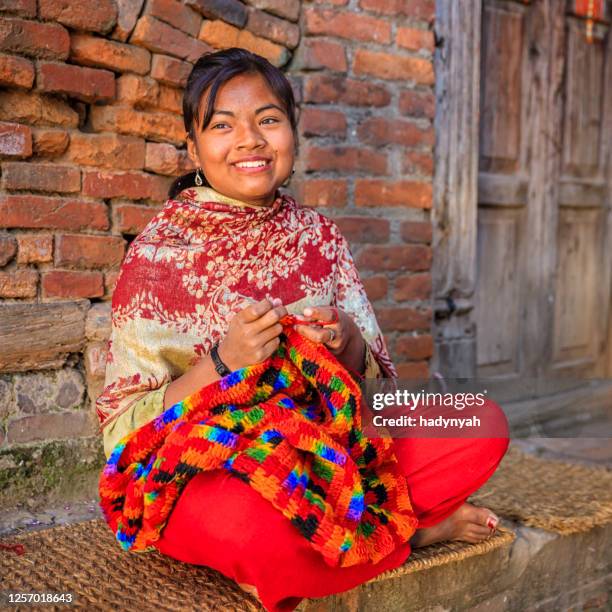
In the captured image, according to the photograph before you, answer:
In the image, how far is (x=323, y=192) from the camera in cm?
267

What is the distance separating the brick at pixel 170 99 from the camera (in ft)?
7.61

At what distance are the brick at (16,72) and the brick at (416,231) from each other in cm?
142

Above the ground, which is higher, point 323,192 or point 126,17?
point 126,17

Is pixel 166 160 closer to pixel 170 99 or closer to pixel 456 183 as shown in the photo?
pixel 170 99

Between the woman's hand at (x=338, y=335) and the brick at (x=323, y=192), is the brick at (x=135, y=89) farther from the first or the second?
the woman's hand at (x=338, y=335)

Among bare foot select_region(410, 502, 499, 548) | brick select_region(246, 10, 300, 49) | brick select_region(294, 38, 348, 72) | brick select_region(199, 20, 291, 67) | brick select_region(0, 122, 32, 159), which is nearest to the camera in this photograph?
bare foot select_region(410, 502, 499, 548)

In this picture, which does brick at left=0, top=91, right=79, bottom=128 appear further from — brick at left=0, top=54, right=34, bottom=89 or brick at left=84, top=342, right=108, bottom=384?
brick at left=84, top=342, right=108, bottom=384

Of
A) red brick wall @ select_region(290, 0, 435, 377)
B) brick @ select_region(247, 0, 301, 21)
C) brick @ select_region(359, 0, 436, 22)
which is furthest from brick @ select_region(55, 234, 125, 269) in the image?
brick @ select_region(359, 0, 436, 22)

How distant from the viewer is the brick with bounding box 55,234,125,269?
2170 mm

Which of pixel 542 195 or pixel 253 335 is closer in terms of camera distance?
pixel 253 335

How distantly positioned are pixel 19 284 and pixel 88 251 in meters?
0.22

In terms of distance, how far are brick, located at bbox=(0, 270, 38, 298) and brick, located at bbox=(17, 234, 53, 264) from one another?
1.4 inches

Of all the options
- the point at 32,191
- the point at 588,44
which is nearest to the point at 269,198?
the point at 32,191

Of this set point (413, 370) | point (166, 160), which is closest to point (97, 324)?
point (166, 160)
